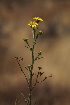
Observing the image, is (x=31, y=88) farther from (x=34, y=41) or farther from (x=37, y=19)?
(x=37, y=19)

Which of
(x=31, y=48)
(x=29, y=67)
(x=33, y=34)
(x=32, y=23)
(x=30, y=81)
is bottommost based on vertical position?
(x=30, y=81)

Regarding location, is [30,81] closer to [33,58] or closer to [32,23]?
[33,58]

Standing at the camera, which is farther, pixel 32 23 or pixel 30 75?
pixel 32 23

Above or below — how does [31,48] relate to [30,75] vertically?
above

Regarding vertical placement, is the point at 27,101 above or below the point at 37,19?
below

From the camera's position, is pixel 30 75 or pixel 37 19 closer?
pixel 30 75

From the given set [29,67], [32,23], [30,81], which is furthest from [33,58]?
[32,23]

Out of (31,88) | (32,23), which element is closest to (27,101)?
(31,88)

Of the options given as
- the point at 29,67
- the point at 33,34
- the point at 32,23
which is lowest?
the point at 29,67
